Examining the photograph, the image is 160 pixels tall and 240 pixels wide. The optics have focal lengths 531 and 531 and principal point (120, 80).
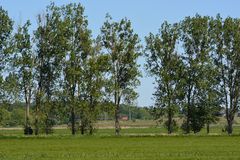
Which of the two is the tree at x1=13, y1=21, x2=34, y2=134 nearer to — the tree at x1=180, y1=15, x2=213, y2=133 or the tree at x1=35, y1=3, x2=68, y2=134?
the tree at x1=35, y1=3, x2=68, y2=134

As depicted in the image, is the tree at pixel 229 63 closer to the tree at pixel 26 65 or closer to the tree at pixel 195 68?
the tree at pixel 195 68

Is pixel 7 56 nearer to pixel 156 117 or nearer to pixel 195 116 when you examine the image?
pixel 156 117

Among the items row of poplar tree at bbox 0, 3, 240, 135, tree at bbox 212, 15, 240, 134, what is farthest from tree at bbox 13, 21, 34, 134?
tree at bbox 212, 15, 240, 134

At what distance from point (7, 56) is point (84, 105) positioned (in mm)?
14494

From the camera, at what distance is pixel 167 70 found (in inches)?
3511

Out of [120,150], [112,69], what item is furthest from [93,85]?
[120,150]

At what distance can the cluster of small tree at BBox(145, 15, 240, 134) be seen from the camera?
88.6 meters

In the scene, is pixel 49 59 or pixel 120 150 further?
pixel 49 59

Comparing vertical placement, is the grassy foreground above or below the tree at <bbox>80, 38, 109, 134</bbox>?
below

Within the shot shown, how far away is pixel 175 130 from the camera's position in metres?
89.0

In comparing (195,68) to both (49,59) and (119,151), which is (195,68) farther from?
(119,151)

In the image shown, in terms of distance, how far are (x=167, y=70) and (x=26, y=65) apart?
2352cm

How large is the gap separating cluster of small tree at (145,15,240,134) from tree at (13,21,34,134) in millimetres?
19969

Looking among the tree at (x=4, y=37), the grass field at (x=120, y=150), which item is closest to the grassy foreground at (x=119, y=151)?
A: the grass field at (x=120, y=150)
